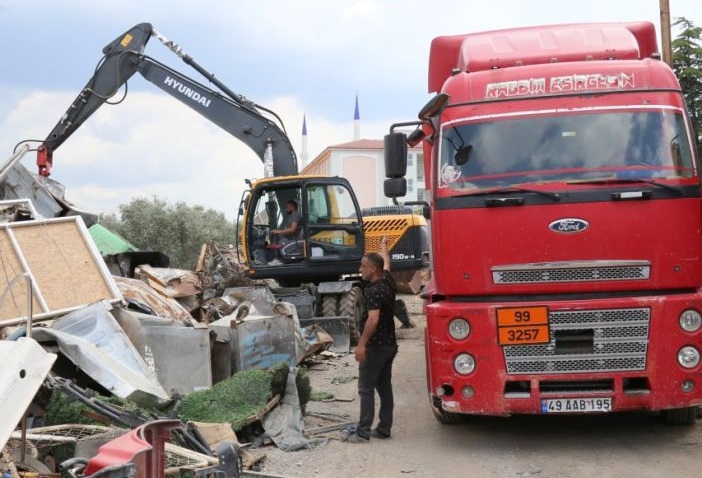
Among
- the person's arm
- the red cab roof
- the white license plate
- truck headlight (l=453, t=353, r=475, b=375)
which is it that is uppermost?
the red cab roof

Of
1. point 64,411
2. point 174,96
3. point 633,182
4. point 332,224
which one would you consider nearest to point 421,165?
point 332,224

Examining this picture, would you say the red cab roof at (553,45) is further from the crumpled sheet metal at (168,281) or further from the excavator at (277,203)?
the crumpled sheet metal at (168,281)

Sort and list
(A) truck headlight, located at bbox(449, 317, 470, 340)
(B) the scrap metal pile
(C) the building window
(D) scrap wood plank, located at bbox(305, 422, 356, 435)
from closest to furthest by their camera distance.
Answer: (B) the scrap metal pile, (A) truck headlight, located at bbox(449, 317, 470, 340), (D) scrap wood plank, located at bbox(305, 422, 356, 435), (C) the building window

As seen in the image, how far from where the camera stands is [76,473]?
4078mm

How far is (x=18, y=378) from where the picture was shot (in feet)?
11.6

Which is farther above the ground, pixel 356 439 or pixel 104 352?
pixel 104 352

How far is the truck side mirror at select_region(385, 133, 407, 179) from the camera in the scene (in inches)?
299

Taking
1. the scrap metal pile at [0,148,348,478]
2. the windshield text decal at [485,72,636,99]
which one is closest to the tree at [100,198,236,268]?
the scrap metal pile at [0,148,348,478]

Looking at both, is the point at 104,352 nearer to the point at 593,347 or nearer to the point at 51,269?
the point at 51,269

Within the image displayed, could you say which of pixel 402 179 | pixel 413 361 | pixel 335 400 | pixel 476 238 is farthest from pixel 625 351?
pixel 413 361

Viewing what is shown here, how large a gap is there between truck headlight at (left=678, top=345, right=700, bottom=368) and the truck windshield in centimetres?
143

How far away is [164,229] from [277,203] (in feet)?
52.6

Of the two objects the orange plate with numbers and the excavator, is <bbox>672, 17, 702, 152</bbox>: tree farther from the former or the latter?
the orange plate with numbers

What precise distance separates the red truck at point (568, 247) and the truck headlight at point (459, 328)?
12 mm
